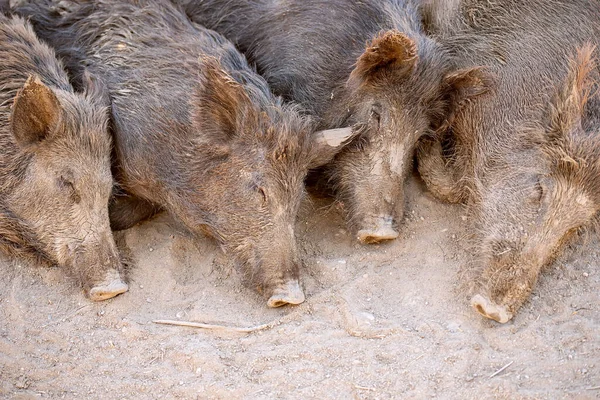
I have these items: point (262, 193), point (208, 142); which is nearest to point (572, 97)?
point (262, 193)

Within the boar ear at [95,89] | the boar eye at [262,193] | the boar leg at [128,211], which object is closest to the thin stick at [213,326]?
the boar eye at [262,193]

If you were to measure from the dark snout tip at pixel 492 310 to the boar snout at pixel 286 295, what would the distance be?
1002mm

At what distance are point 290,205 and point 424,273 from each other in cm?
94

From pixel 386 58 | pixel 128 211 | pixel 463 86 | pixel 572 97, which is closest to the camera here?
pixel 572 97

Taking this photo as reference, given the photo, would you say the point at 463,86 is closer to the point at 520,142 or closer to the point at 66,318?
the point at 520,142

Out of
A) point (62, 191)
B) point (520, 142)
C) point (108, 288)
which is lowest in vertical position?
point (108, 288)

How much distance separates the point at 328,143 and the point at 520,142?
121 centimetres

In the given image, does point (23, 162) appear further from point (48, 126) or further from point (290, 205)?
point (290, 205)

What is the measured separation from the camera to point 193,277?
17.4 ft

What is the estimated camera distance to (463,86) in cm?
568

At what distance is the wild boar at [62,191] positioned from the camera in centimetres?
510

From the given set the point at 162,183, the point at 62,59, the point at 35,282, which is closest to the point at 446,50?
the point at 162,183

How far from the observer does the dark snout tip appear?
4914 mm

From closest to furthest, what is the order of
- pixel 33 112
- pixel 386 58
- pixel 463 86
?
1. pixel 33 112
2. pixel 386 58
3. pixel 463 86
